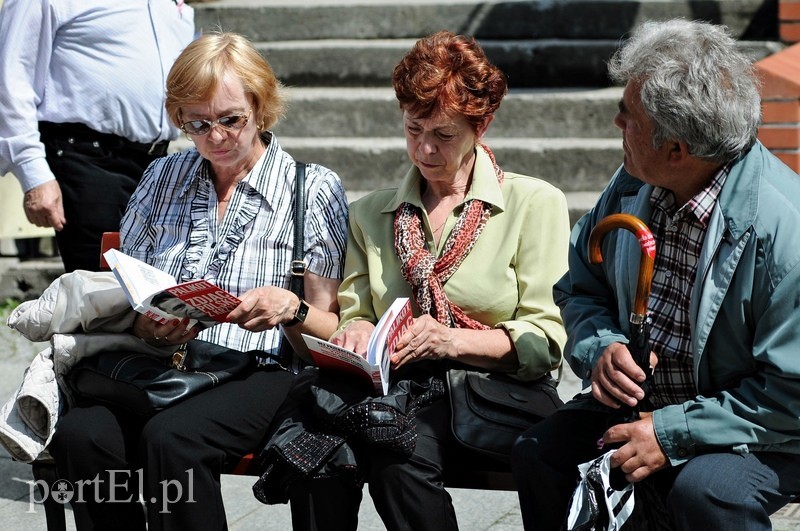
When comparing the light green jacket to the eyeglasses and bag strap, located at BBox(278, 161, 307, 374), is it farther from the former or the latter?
the eyeglasses

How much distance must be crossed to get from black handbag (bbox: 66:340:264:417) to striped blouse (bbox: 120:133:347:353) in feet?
0.41

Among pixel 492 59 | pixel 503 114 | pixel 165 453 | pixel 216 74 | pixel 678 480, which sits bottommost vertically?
pixel 503 114

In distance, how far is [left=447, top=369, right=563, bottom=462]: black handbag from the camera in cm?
288

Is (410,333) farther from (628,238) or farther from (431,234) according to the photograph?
(628,238)

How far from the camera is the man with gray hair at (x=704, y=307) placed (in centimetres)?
246

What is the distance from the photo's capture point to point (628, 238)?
2.77 meters

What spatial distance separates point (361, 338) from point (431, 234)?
389mm

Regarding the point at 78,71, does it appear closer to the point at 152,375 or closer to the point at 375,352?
the point at 152,375

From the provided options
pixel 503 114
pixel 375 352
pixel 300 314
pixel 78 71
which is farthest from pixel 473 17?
pixel 375 352

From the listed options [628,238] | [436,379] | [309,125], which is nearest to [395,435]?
[436,379]

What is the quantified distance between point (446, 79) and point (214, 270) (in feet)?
2.99

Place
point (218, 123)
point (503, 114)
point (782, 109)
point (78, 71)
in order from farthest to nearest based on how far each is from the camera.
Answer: point (503, 114), point (782, 109), point (78, 71), point (218, 123)

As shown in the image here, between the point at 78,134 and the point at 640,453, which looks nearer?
the point at 640,453

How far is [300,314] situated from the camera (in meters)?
3.18
